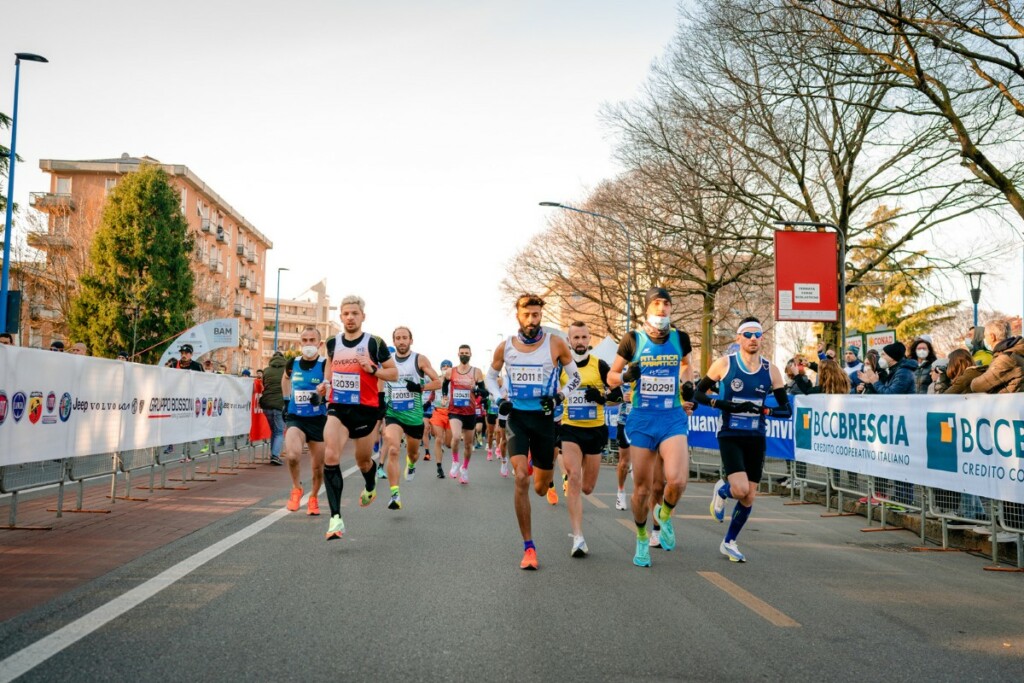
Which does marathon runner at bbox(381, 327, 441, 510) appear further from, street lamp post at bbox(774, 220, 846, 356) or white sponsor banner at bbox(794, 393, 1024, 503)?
street lamp post at bbox(774, 220, 846, 356)

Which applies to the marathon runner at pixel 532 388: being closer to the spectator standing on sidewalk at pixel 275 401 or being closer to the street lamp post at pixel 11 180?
the spectator standing on sidewalk at pixel 275 401

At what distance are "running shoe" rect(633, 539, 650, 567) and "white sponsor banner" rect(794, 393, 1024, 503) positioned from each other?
3.14 metres

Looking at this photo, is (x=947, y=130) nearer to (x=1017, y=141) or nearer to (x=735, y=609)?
(x=1017, y=141)

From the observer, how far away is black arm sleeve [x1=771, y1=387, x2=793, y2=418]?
7.68m

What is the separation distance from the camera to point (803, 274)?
2631 centimetres

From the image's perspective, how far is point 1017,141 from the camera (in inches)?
887

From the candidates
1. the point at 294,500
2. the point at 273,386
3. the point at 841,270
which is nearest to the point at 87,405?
the point at 294,500

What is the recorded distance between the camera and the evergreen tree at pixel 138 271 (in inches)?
1752

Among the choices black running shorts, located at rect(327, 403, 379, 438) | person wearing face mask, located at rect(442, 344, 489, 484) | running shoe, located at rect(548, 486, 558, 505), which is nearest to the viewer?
black running shorts, located at rect(327, 403, 379, 438)

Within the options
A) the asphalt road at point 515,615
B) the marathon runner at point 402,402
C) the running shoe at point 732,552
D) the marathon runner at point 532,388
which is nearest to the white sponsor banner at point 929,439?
the asphalt road at point 515,615

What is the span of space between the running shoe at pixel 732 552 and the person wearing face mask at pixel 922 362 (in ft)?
19.6

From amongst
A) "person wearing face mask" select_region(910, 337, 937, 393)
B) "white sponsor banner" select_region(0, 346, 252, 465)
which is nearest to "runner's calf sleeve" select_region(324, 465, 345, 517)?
"white sponsor banner" select_region(0, 346, 252, 465)

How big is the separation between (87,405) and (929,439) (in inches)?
342

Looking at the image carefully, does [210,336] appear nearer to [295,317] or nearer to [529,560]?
[529,560]
